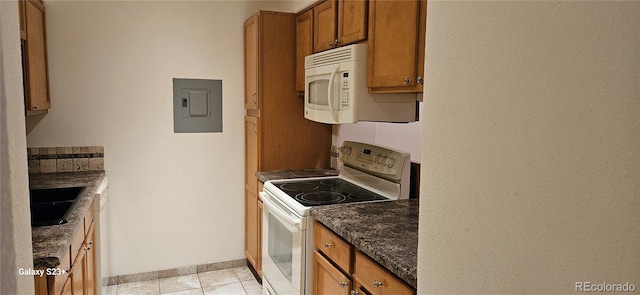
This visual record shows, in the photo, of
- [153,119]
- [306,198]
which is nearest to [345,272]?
[306,198]

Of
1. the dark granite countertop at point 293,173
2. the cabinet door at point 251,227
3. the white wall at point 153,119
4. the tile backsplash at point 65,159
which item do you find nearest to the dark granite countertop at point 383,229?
the dark granite countertop at point 293,173

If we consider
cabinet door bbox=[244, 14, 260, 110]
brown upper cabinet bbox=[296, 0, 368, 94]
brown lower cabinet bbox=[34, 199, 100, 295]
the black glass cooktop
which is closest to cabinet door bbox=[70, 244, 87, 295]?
brown lower cabinet bbox=[34, 199, 100, 295]

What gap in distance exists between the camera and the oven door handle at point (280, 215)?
2244mm

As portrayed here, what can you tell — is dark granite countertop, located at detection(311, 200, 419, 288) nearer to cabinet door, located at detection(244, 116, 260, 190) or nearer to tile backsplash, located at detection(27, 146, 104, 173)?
cabinet door, located at detection(244, 116, 260, 190)

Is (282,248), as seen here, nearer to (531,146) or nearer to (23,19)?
(23,19)

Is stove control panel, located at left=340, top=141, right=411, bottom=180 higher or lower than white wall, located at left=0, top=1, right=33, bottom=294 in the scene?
lower

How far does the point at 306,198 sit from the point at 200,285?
4.82ft

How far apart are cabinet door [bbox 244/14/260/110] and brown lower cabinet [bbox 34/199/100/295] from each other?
4.19ft

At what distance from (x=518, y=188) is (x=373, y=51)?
166cm

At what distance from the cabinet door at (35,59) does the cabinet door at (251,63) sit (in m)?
1.36

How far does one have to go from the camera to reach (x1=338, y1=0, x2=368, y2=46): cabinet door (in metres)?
2.33

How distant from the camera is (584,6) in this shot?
582 millimetres

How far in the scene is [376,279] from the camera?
1.65 metres

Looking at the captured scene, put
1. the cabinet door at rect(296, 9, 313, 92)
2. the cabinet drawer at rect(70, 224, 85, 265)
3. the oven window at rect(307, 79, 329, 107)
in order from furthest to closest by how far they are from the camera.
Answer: the cabinet door at rect(296, 9, 313, 92), the oven window at rect(307, 79, 329, 107), the cabinet drawer at rect(70, 224, 85, 265)
